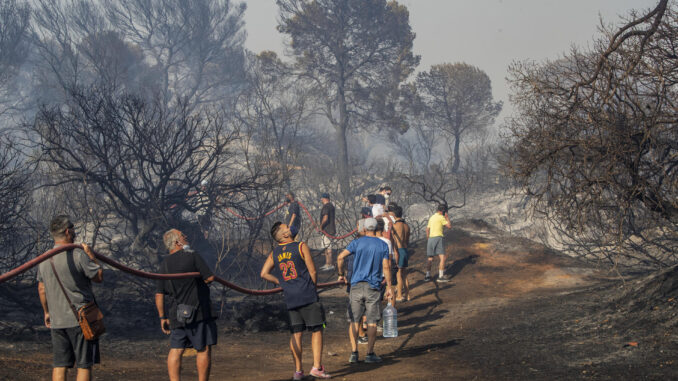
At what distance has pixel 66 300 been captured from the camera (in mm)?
4879

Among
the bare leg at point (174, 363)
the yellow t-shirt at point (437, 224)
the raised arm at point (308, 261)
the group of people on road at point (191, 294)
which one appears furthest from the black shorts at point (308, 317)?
the yellow t-shirt at point (437, 224)

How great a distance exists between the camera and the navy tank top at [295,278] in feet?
21.6

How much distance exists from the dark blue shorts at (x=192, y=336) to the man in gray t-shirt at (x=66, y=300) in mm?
842

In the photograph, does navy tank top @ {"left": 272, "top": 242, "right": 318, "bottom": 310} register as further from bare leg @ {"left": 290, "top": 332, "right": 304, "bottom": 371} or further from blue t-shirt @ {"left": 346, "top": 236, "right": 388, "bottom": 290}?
blue t-shirt @ {"left": 346, "top": 236, "right": 388, "bottom": 290}

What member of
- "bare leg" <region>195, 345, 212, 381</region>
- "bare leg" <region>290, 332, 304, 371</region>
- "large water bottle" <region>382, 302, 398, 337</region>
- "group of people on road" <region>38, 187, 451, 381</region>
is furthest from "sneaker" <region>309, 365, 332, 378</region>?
"large water bottle" <region>382, 302, 398, 337</region>

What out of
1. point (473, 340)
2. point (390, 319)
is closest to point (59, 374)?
point (390, 319)

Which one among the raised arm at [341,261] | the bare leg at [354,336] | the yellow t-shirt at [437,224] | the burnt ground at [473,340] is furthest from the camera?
the yellow t-shirt at [437,224]

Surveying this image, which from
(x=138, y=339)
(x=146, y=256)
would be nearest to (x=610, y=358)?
(x=138, y=339)

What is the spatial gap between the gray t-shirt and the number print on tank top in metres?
2.21

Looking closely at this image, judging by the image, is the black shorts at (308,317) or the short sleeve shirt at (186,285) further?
the black shorts at (308,317)

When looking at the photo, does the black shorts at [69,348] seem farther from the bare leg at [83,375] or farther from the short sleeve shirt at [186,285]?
the short sleeve shirt at [186,285]

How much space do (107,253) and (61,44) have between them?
1542 inches

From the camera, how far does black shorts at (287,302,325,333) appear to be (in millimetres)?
6565

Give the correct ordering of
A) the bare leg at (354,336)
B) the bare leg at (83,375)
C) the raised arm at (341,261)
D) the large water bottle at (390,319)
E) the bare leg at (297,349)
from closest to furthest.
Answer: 1. the bare leg at (83,375)
2. the bare leg at (297,349)
3. the raised arm at (341,261)
4. the bare leg at (354,336)
5. the large water bottle at (390,319)
